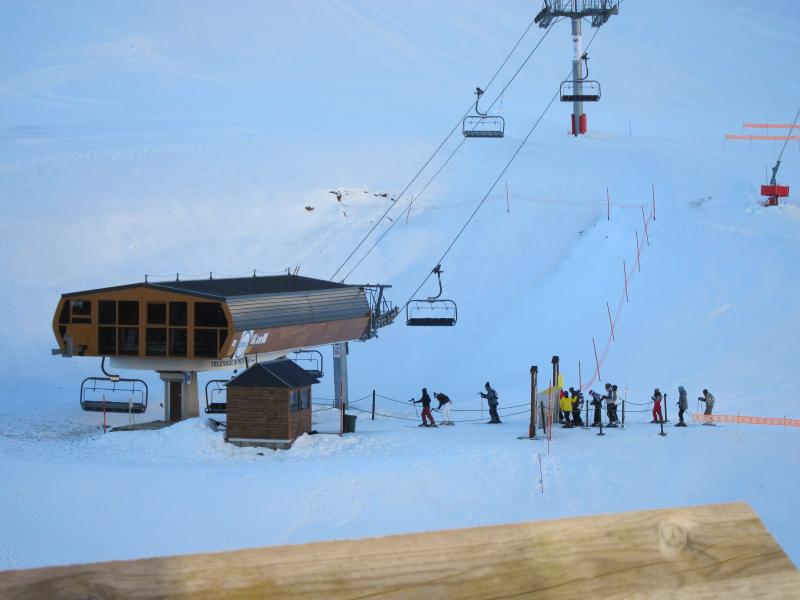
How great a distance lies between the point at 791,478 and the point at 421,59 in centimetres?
8921

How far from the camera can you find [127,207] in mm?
48062

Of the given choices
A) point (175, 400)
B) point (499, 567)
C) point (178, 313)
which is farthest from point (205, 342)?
point (499, 567)

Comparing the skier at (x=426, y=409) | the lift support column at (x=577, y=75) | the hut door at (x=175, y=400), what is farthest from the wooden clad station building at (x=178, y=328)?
the lift support column at (x=577, y=75)

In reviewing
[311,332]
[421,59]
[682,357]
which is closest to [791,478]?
[682,357]

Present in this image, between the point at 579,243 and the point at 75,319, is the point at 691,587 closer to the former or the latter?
the point at 75,319

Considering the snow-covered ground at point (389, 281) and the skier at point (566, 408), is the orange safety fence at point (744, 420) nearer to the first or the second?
the snow-covered ground at point (389, 281)

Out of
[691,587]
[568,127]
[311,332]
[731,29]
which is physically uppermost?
[731,29]

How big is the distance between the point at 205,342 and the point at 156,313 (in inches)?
53.7

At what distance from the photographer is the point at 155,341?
89.2 feet

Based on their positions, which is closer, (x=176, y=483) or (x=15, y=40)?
(x=176, y=483)

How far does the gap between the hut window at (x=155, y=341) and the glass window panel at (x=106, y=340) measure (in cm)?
82

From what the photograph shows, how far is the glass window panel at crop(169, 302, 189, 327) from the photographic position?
26.8m

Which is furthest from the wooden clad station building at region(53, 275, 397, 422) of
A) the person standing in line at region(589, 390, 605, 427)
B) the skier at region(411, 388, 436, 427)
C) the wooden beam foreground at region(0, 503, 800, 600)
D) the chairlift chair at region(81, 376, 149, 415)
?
the wooden beam foreground at region(0, 503, 800, 600)

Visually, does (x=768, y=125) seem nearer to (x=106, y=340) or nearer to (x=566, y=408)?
(x=566, y=408)
